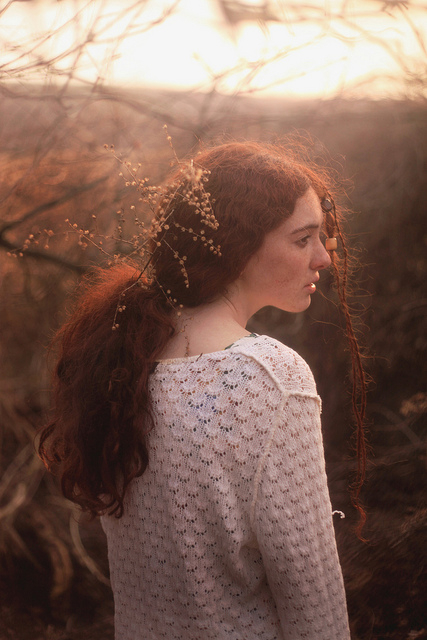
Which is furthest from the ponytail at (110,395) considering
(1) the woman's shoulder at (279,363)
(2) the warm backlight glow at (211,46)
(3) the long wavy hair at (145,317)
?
(2) the warm backlight glow at (211,46)

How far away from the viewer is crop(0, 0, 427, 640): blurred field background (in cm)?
165

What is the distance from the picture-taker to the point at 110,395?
3.05 feet

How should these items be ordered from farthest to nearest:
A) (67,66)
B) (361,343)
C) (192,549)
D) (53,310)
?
1. (361,343)
2. (53,310)
3. (67,66)
4. (192,549)

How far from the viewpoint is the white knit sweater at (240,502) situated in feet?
2.75

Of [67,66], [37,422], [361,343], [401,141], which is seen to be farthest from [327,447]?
[67,66]

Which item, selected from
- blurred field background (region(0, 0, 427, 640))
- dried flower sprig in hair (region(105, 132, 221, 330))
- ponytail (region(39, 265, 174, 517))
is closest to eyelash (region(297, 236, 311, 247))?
dried flower sprig in hair (region(105, 132, 221, 330))

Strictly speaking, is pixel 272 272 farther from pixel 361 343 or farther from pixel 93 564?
pixel 93 564

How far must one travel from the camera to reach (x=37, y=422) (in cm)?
174

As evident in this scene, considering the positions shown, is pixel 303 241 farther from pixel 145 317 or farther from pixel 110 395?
pixel 110 395

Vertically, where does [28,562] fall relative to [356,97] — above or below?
below

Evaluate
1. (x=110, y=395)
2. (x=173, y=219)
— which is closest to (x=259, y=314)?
(x=173, y=219)

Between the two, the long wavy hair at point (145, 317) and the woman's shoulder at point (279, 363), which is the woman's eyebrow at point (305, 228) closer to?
the long wavy hair at point (145, 317)

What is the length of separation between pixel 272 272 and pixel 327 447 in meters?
1.14

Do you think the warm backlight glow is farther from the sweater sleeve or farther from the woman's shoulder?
the sweater sleeve
